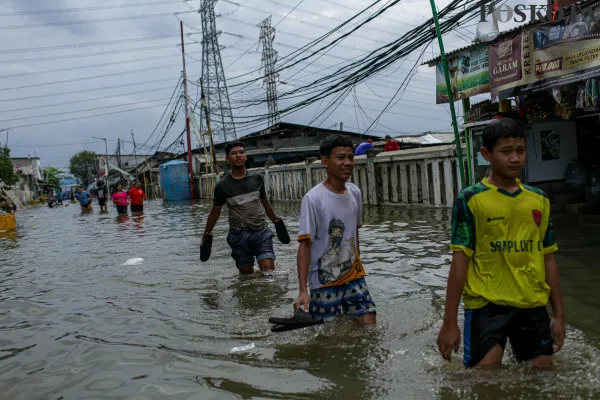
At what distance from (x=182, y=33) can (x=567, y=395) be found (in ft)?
126

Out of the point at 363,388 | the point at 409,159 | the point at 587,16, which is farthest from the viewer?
the point at 409,159

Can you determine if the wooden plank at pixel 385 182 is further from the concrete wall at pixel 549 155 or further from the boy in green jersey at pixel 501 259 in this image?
the boy in green jersey at pixel 501 259

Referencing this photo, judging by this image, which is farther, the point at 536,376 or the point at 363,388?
the point at 363,388

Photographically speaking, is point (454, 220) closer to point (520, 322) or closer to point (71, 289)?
point (520, 322)

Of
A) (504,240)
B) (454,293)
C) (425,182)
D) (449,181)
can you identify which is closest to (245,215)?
(454,293)

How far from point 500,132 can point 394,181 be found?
13.6m

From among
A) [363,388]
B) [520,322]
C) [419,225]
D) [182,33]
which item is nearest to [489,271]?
[520,322]

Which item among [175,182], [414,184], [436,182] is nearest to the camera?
[436,182]

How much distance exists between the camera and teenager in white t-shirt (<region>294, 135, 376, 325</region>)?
409 centimetres

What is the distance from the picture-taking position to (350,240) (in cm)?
425

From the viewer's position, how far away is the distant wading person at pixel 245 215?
677 centimetres

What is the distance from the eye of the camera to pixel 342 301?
4.27m

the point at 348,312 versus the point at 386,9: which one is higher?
the point at 386,9

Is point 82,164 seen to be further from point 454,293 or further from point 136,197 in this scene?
point 454,293
